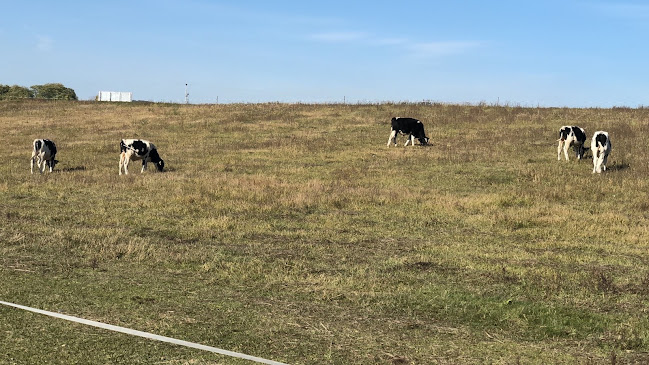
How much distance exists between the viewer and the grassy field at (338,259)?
636cm

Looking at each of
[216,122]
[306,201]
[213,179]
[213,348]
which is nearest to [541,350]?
[213,348]

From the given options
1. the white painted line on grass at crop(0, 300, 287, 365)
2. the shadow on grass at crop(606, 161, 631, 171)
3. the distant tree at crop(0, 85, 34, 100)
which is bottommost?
the white painted line on grass at crop(0, 300, 287, 365)

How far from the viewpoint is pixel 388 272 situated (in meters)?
9.62

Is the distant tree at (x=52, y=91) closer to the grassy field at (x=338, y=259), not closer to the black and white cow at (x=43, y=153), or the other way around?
the black and white cow at (x=43, y=153)

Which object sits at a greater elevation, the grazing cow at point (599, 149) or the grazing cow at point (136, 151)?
the grazing cow at point (599, 149)

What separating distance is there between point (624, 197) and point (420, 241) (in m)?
8.70

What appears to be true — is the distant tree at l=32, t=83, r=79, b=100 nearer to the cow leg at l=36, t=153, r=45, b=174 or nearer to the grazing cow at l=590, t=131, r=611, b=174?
the cow leg at l=36, t=153, r=45, b=174

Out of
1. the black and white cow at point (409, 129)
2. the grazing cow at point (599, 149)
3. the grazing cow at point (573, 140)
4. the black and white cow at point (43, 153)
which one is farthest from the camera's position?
the black and white cow at point (409, 129)

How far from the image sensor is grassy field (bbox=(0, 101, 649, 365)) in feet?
20.9

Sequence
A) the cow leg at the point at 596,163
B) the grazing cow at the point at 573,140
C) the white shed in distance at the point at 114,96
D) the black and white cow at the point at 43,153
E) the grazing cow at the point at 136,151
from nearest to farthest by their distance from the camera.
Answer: the cow leg at the point at 596,163
the black and white cow at the point at 43,153
the grazing cow at the point at 136,151
the grazing cow at the point at 573,140
the white shed in distance at the point at 114,96

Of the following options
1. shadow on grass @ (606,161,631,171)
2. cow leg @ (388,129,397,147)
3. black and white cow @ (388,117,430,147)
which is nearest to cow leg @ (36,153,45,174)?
cow leg @ (388,129,397,147)

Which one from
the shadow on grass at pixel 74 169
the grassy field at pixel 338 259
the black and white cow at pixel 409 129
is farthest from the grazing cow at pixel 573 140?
the shadow on grass at pixel 74 169

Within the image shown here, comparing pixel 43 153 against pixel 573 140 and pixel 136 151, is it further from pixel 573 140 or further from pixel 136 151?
pixel 573 140

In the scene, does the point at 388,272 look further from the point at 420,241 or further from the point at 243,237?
the point at 243,237
